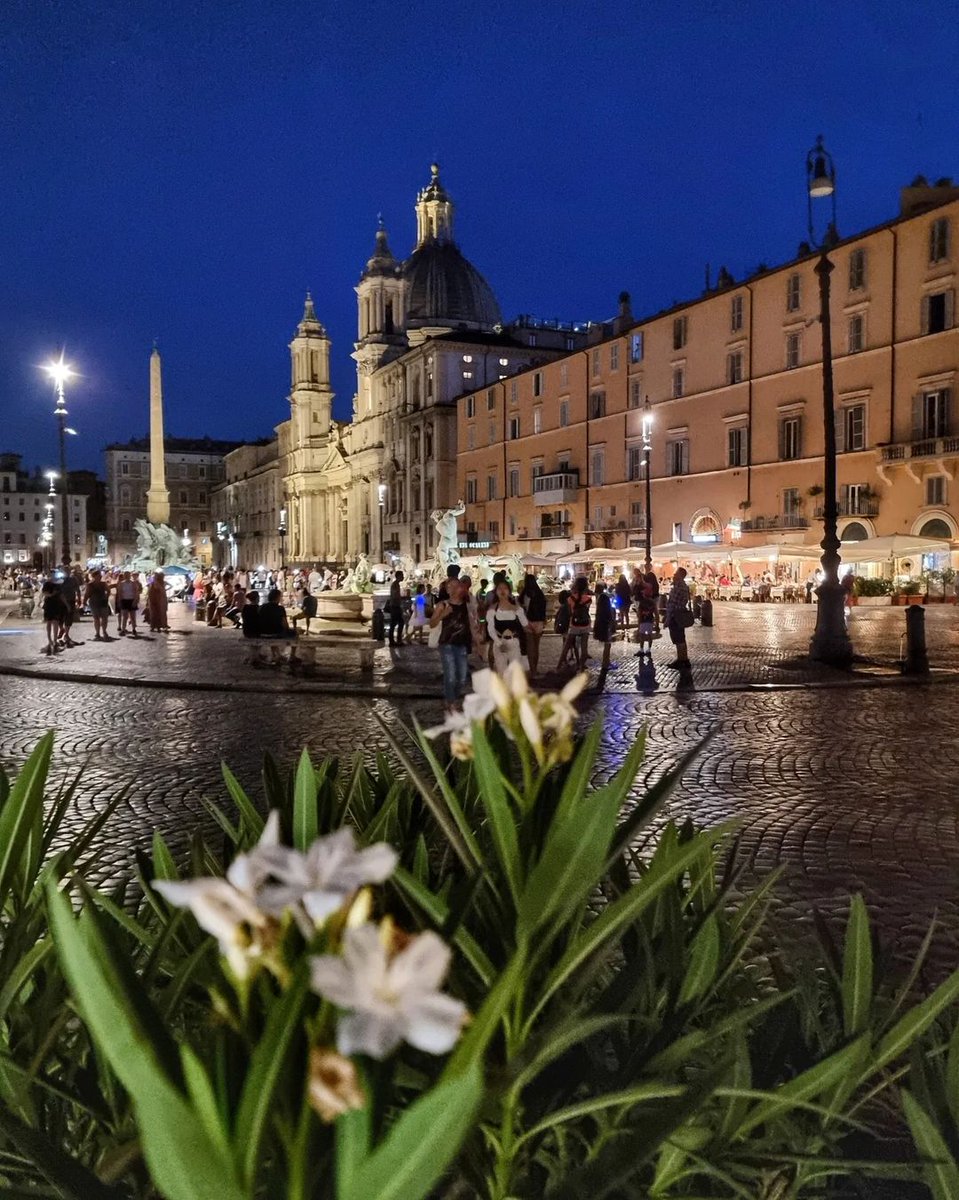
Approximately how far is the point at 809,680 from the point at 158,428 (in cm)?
3955

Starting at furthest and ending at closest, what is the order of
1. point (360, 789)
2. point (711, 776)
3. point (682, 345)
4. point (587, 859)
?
point (682, 345), point (711, 776), point (360, 789), point (587, 859)

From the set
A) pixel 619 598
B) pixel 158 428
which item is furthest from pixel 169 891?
pixel 158 428

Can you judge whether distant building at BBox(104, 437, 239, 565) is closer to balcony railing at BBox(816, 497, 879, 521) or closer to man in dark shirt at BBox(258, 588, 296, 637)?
balcony railing at BBox(816, 497, 879, 521)

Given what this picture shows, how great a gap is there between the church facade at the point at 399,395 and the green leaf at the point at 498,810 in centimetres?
5743

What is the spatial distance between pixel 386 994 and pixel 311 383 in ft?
329

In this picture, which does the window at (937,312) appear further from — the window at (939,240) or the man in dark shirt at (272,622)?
the man in dark shirt at (272,622)

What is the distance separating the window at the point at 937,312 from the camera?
1246 inches

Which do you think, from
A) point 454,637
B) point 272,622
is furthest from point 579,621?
point 272,622

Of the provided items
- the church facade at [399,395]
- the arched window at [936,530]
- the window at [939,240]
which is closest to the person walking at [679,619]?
the arched window at [936,530]

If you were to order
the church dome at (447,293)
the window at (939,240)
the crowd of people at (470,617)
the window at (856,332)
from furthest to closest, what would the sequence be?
the church dome at (447,293)
the window at (856,332)
the window at (939,240)
the crowd of people at (470,617)

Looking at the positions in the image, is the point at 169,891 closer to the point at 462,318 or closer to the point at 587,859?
the point at 587,859

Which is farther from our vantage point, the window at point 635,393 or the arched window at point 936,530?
the window at point 635,393

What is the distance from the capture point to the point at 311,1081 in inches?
38.4

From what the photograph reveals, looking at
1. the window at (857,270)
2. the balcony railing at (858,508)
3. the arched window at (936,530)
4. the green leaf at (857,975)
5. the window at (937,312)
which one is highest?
the window at (857,270)
